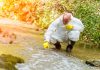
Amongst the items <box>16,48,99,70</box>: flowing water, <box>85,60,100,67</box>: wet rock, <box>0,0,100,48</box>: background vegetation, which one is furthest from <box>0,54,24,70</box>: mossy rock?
<box>0,0,100,48</box>: background vegetation

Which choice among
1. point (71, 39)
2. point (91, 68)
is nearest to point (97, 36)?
point (71, 39)

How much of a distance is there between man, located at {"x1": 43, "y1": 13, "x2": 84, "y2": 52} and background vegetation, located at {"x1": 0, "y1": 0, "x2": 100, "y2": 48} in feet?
5.60

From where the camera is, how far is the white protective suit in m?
9.55

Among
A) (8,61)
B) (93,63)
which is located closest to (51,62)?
(93,63)

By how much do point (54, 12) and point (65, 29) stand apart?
3827 mm

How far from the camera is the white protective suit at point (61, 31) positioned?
31.3 ft

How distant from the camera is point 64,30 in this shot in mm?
9781

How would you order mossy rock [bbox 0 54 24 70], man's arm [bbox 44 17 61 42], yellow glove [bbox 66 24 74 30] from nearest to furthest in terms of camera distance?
1. mossy rock [bbox 0 54 24 70]
2. man's arm [bbox 44 17 61 42]
3. yellow glove [bbox 66 24 74 30]

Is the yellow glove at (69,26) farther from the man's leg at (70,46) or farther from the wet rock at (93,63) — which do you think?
the wet rock at (93,63)

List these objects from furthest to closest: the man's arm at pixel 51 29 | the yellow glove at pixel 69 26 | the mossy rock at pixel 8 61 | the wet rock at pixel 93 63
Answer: the yellow glove at pixel 69 26 < the man's arm at pixel 51 29 < the wet rock at pixel 93 63 < the mossy rock at pixel 8 61

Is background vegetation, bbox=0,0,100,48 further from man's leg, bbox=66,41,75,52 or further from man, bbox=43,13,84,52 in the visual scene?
man, bbox=43,13,84,52

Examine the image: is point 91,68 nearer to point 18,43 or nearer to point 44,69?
point 44,69

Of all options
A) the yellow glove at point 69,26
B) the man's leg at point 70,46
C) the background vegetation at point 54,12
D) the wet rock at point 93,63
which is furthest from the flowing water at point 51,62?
the background vegetation at point 54,12

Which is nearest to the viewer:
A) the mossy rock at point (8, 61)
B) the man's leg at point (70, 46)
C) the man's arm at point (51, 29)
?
the mossy rock at point (8, 61)
